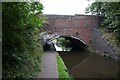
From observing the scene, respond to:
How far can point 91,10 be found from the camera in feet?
65.4

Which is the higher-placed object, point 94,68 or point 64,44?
point 94,68

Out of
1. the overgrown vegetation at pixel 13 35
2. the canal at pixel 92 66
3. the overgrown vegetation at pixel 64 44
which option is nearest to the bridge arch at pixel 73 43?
the overgrown vegetation at pixel 64 44

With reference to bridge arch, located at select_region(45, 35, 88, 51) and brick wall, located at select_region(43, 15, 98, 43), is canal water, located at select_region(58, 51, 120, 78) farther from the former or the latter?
bridge arch, located at select_region(45, 35, 88, 51)

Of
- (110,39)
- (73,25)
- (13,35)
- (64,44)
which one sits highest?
(13,35)

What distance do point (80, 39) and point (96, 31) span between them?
1.70 metres

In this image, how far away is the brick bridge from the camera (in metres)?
18.1

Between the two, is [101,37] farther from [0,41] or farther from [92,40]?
[0,41]

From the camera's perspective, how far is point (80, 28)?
19078mm

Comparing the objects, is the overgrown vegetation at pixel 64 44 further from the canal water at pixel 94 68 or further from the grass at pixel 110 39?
the canal water at pixel 94 68

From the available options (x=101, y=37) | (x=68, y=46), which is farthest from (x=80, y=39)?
(x=68, y=46)

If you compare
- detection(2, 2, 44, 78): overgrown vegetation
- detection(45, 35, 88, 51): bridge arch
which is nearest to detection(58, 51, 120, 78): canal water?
detection(2, 2, 44, 78): overgrown vegetation

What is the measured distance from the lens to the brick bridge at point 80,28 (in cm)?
1808

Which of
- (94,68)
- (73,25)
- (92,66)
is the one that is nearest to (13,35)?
(94,68)

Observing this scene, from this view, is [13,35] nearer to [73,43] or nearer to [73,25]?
[73,25]
